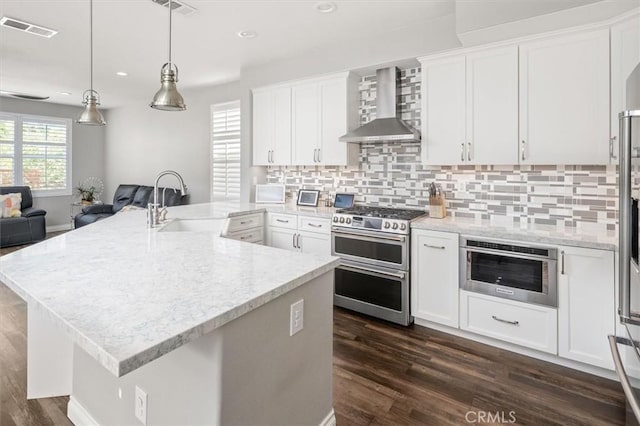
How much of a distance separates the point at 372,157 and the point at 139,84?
414 cm

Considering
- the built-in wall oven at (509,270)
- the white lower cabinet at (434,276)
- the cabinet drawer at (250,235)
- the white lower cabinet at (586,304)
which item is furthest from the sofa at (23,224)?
the white lower cabinet at (586,304)

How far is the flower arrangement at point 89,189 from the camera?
7.24 metres

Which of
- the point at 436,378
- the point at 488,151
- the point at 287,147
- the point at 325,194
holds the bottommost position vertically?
the point at 436,378

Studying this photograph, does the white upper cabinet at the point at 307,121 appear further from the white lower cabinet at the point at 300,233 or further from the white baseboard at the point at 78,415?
the white baseboard at the point at 78,415

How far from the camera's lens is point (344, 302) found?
3.40m

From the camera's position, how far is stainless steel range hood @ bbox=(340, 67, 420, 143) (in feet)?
11.2

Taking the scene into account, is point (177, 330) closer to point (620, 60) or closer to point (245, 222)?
point (245, 222)

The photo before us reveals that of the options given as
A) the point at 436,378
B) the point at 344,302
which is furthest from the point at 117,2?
the point at 436,378

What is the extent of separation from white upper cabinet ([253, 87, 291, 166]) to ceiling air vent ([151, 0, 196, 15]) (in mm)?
1384

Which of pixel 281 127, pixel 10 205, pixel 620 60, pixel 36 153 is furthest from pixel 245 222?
pixel 36 153

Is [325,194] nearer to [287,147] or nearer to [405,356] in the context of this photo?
[287,147]

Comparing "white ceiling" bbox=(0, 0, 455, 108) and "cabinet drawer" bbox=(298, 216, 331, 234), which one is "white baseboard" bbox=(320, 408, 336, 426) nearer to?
"cabinet drawer" bbox=(298, 216, 331, 234)

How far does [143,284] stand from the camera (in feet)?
4.22

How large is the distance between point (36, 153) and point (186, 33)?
559 cm
